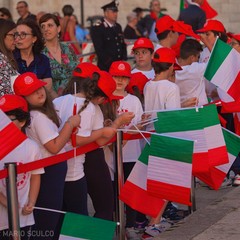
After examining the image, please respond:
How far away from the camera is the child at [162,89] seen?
28.5ft

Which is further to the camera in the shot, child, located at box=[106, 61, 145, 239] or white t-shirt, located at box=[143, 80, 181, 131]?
white t-shirt, located at box=[143, 80, 181, 131]

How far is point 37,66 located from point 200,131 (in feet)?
6.39

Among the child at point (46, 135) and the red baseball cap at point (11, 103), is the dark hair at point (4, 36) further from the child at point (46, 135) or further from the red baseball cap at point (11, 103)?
the red baseball cap at point (11, 103)

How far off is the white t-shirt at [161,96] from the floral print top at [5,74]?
114cm

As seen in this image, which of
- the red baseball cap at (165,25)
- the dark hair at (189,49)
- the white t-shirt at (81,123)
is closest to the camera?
the white t-shirt at (81,123)

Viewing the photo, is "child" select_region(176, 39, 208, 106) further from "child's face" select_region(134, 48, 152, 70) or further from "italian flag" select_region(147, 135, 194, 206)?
"italian flag" select_region(147, 135, 194, 206)

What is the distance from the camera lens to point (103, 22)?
15391 mm

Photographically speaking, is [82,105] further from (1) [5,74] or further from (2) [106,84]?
(1) [5,74]

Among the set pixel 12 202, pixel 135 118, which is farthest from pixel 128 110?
pixel 12 202

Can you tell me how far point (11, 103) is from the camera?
270 inches

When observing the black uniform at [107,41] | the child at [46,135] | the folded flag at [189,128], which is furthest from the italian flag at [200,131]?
A: the black uniform at [107,41]

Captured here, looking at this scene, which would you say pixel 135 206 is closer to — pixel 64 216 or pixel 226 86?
pixel 64 216

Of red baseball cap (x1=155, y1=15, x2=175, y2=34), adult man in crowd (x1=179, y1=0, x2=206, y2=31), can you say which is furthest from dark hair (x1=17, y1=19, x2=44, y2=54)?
adult man in crowd (x1=179, y1=0, x2=206, y2=31)

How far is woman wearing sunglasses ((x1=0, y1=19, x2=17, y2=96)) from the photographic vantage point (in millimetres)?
8461
